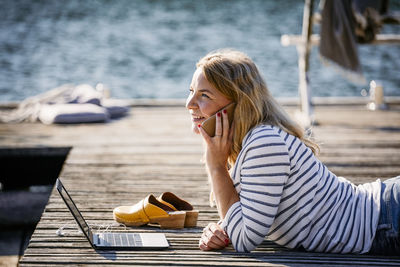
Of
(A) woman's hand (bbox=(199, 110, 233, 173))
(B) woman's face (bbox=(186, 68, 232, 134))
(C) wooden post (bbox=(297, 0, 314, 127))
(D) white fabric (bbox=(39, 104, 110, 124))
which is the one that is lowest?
(D) white fabric (bbox=(39, 104, 110, 124))

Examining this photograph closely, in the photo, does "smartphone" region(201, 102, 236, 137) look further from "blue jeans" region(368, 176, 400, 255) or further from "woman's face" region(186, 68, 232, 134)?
"blue jeans" region(368, 176, 400, 255)

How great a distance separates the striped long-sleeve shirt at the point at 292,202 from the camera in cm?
238

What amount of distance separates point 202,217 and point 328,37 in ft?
10.6

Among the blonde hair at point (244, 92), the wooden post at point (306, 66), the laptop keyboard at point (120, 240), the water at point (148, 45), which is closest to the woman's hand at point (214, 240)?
the laptop keyboard at point (120, 240)

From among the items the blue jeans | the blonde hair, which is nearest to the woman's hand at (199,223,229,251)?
the blonde hair

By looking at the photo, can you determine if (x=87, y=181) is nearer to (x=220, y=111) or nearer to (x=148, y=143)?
(x=148, y=143)

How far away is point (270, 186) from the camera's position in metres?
2.37

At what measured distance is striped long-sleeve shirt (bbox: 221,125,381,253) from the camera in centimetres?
238

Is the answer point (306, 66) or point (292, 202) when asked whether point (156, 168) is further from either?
point (306, 66)

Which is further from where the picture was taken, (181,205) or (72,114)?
(72,114)

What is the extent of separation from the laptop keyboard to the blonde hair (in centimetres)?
59

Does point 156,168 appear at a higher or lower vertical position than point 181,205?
lower

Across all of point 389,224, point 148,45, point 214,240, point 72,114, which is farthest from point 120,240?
point 148,45

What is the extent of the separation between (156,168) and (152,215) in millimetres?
1469
